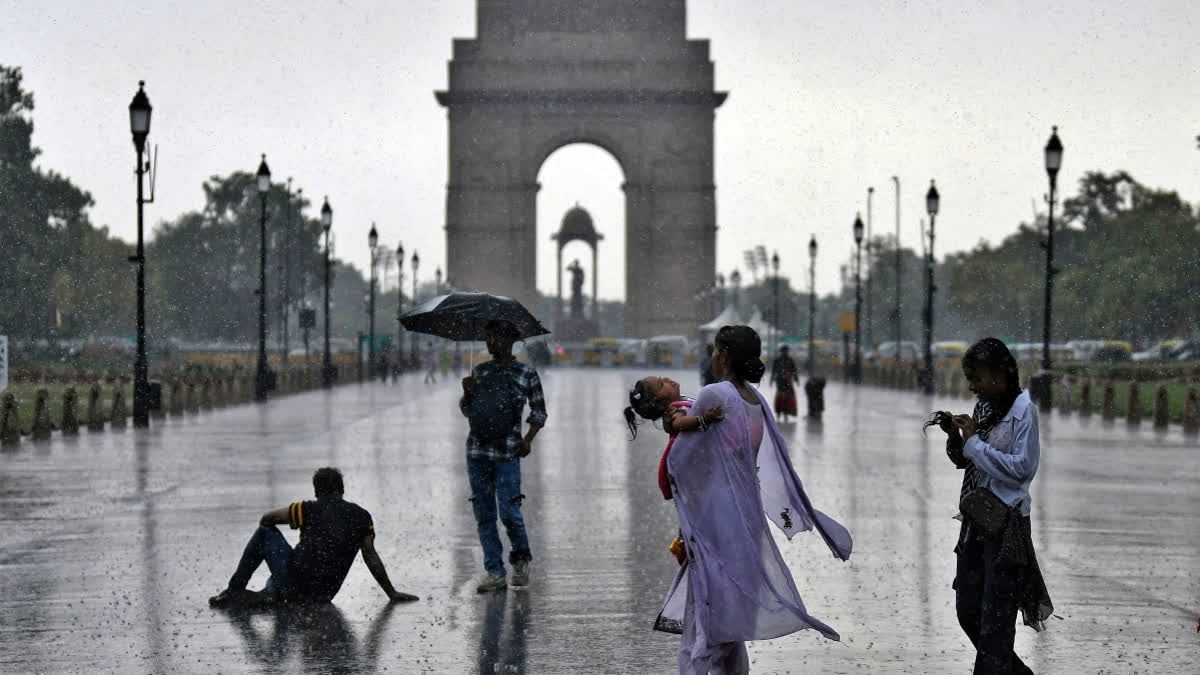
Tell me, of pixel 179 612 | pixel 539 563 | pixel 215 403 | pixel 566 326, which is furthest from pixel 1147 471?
pixel 566 326

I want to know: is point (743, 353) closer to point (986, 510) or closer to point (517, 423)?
point (986, 510)

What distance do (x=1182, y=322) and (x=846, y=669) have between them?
7326 centimetres

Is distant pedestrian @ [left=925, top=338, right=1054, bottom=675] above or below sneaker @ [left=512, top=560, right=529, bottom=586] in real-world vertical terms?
above

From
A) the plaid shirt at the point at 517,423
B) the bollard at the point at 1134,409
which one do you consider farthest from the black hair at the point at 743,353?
the bollard at the point at 1134,409

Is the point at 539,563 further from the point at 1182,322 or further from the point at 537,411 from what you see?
the point at 1182,322

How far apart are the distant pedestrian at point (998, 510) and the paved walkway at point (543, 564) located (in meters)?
1.30

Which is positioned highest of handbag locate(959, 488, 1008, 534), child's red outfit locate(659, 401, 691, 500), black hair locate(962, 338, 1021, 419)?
black hair locate(962, 338, 1021, 419)

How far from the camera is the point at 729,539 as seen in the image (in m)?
6.64

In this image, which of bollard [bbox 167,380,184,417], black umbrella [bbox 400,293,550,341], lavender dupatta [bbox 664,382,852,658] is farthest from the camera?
bollard [bbox 167,380,184,417]

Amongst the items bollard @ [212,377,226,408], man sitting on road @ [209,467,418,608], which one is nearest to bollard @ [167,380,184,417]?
bollard @ [212,377,226,408]

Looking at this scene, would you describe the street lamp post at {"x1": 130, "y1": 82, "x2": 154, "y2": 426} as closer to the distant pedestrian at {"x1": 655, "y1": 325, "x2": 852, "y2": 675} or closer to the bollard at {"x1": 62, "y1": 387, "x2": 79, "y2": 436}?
the bollard at {"x1": 62, "y1": 387, "x2": 79, "y2": 436}

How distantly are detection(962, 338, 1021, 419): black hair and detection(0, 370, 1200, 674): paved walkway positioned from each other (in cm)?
169

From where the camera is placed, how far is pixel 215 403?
1419 inches

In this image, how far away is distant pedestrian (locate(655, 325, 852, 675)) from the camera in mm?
6562
